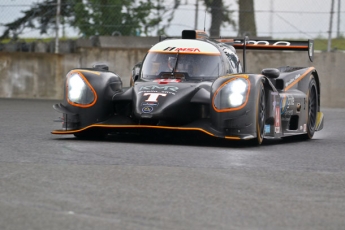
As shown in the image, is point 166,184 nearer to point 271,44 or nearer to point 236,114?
point 236,114

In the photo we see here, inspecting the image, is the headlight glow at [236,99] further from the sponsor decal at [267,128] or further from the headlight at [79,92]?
the headlight at [79,92]

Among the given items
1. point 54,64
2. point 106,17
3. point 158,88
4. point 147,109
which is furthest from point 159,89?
point 106,17

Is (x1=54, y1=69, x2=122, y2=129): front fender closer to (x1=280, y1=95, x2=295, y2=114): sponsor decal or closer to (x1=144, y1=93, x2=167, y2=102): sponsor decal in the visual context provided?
(x1=144, y1=93, x2=167, y2=102): sponsor decal

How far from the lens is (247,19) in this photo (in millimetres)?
20547

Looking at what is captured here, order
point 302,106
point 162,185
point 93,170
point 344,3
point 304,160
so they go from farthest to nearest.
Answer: point 344,3
point 302,106
point 304,160
point 93,170
point 162,185

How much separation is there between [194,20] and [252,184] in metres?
13.8

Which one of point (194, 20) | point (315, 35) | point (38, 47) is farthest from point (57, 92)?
point (315, 35)

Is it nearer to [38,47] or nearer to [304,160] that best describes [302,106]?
[304,160]

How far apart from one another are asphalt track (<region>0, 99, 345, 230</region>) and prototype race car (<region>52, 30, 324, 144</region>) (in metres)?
0.23

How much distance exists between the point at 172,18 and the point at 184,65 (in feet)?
32.4

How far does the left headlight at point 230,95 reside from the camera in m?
9.59

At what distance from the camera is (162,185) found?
657 cm

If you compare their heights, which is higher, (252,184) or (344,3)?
(344,3)

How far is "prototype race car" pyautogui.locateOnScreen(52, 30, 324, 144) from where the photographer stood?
9609 millimetres
